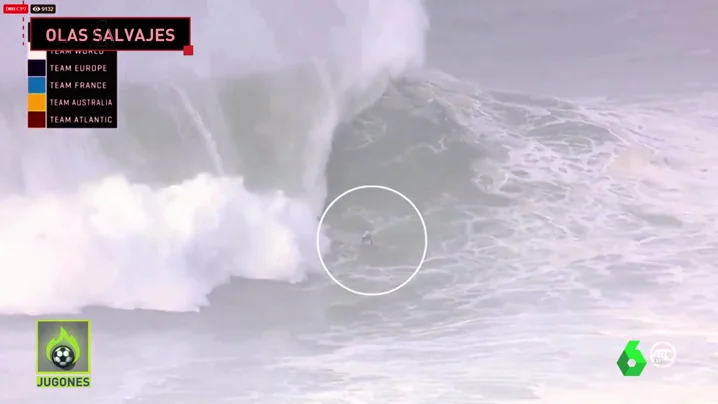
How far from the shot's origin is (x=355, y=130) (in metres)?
1.51

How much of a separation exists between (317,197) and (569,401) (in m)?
0.79

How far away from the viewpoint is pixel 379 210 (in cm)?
149

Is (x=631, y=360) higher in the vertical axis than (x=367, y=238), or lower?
lower

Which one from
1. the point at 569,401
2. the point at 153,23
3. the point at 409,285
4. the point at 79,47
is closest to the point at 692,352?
the point at 569,401

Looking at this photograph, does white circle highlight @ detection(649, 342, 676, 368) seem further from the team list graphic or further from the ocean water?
the team list graphic

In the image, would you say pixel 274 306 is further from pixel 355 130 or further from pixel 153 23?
pixel 153 23

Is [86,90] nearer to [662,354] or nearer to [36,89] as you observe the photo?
[36,89]

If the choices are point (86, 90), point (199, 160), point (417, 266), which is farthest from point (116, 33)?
point (417, 266)
